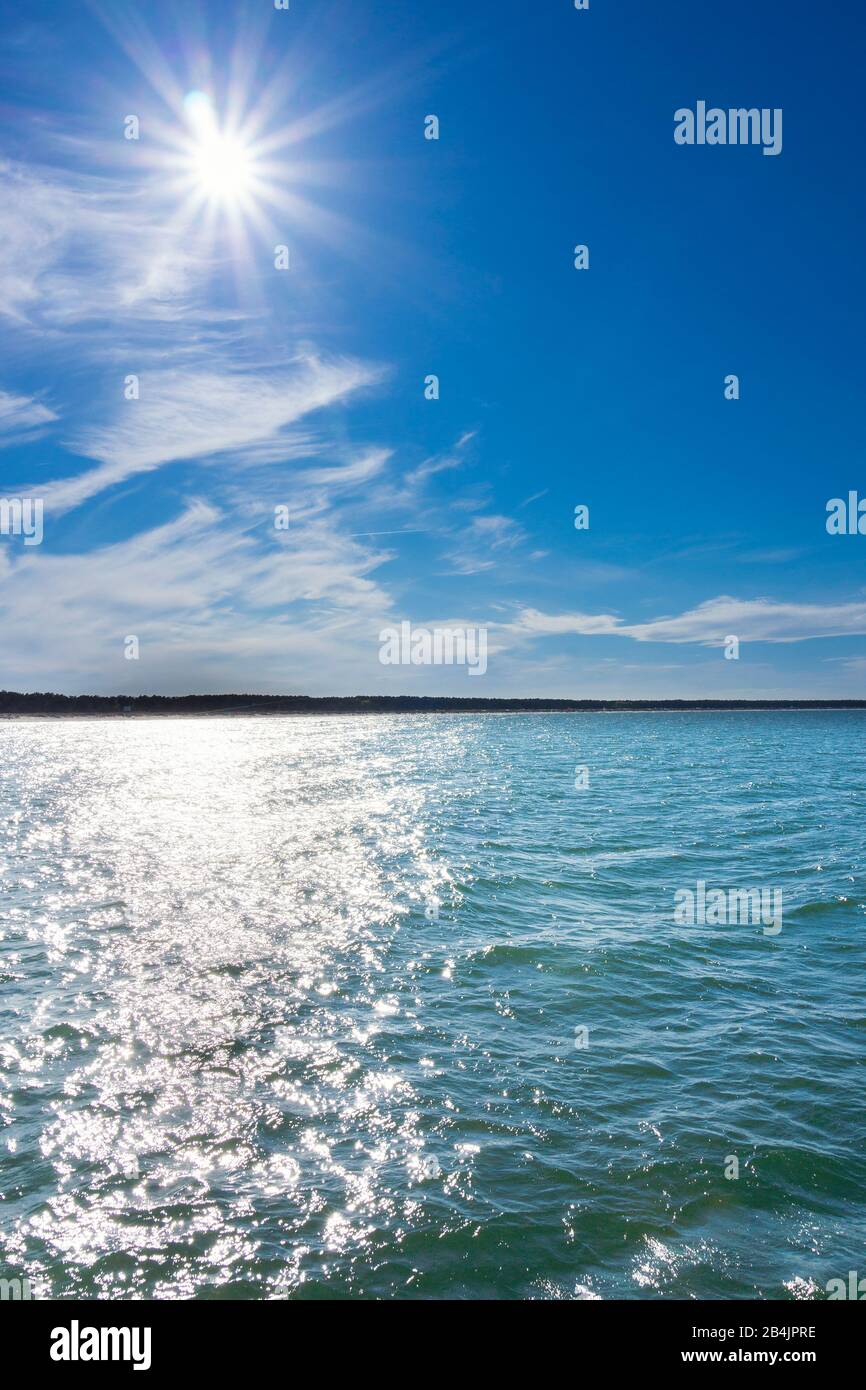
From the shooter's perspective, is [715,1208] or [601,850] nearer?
[715,1208]

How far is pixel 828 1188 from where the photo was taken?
32.5 ft

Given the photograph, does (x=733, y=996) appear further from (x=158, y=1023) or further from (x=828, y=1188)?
(x=158, y=1023)

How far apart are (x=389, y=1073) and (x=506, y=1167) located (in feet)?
10.0

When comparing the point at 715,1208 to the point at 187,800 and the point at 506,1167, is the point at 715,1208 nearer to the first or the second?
the point at 506,1167

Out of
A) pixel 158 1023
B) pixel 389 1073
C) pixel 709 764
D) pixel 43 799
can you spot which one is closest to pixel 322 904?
pixel 158 1023

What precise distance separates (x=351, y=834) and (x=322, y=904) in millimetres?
12807

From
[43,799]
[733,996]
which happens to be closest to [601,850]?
[733,996]

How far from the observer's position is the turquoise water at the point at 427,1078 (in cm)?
859

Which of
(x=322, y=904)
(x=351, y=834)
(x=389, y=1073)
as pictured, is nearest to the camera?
(x=389, y=1073)

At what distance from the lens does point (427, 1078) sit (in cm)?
1255

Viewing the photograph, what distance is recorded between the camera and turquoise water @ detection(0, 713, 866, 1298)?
28.2ft
